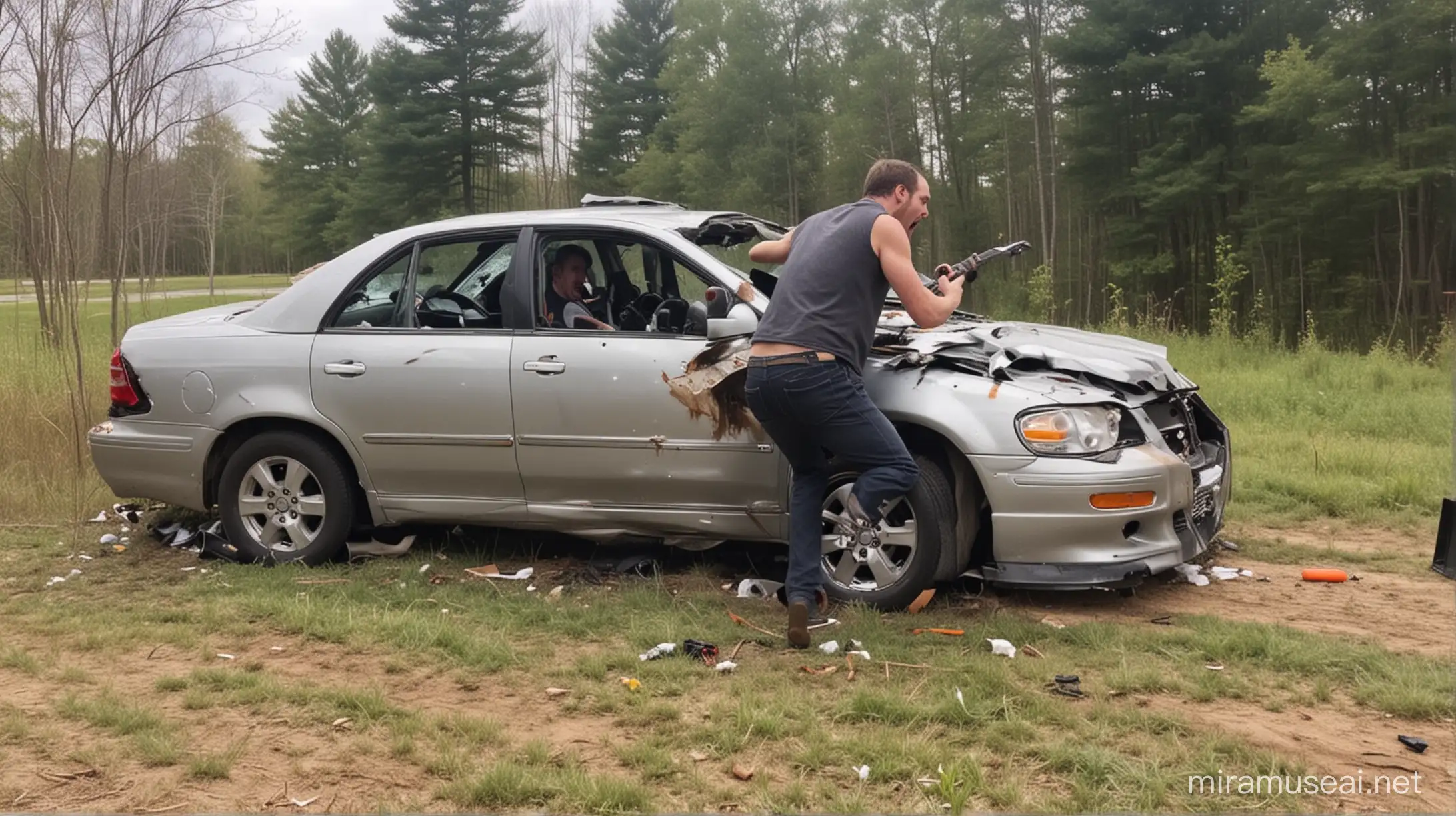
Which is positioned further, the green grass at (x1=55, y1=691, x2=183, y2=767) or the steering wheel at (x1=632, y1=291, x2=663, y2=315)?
the steering wheel at (x1=632, y1=291, x2=663, y2=315)

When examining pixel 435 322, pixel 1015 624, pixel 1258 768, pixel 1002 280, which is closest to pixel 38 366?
pixel 435 322

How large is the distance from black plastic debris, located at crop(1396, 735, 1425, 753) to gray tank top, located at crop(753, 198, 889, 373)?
216 centimetres

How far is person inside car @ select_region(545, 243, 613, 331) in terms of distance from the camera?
523 centimetres

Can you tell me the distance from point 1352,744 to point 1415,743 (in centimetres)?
17

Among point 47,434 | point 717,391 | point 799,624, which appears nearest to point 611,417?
point 717,391

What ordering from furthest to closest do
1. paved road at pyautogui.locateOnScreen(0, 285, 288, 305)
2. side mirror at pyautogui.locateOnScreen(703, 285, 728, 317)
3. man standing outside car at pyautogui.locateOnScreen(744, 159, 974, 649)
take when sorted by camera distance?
1. paved road at pyautogui.locateOnScreen(0, 285, 288, 305)
2. side mirror at pyautogui.locateOnScreen(703, 285, 728, 317)
3. man standing outside car at pyautogui.locateOnScreen(744, 159, 974, 649)

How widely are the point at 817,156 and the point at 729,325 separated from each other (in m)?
33.9

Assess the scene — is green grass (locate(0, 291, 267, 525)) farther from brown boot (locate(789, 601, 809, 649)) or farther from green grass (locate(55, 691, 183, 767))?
brown boot (locate(789, 601, 809, 649))

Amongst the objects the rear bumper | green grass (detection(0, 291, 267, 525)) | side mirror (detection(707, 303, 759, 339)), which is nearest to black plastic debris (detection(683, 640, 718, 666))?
side mirror (detection(707, 303, 759, 339))

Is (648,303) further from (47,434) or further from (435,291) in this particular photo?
(47,434)

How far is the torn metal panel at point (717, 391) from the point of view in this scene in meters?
4.71

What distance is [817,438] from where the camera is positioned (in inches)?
168

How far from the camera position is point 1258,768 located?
304 cm

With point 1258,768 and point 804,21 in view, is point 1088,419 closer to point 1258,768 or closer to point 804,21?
point 1258,768
